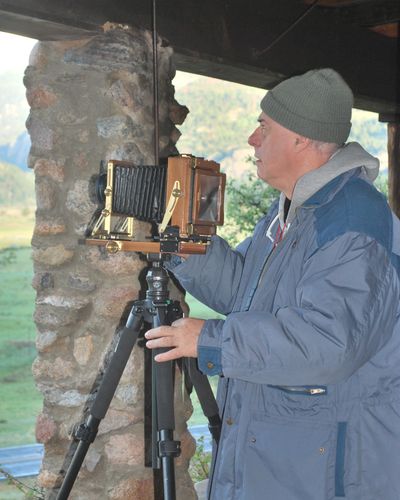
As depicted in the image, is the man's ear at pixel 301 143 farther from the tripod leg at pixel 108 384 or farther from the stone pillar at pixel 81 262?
the stone pillar at pixel 81 262

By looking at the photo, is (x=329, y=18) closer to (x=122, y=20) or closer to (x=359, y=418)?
(x=122, y=20)

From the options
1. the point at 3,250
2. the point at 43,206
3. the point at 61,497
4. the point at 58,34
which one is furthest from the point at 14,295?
the point at 61,497

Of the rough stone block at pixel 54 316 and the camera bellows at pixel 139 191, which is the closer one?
the camera bellows at pixel 139 191

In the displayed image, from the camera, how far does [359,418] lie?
1583 millimetres

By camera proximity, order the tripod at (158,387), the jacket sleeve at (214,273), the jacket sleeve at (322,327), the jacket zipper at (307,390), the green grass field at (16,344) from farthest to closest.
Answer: the green grass field at (16,344)
the jacket sleeve at (214,273)
the tripod at (158,387)
the jacket zipper at (307,390)
the jacket sleeve at (322,327)

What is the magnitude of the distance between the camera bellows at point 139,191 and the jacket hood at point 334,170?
12.2 inches

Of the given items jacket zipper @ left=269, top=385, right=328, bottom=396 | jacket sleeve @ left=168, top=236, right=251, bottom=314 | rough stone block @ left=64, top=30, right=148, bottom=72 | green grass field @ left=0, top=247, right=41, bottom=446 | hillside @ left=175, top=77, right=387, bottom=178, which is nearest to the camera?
jacket zipper @ left=269, top=385, right=328, bottom=396

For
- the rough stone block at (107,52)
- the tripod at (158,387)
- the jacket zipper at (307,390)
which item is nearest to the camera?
the jacket zipper at (307,390)

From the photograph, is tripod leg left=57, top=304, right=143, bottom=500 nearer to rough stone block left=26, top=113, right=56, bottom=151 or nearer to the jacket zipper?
the jacket zipper

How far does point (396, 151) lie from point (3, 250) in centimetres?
218

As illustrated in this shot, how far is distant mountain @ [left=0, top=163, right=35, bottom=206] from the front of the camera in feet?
13.2

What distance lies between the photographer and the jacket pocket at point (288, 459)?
5.16 feet

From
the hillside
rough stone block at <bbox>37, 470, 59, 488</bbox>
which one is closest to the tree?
the hillside

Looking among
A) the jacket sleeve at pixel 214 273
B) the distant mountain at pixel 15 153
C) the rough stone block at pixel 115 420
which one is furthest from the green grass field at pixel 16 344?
the jacket sleeve at pixel 214 273
